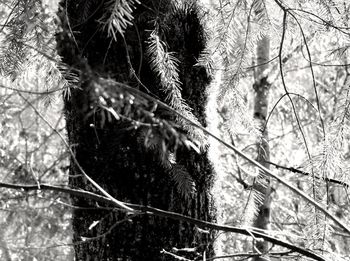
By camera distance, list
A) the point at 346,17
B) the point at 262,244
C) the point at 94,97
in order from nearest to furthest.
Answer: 1. the point at 94,97
2. the point at 346,17
3. the point at 262,244

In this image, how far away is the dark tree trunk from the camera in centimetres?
192

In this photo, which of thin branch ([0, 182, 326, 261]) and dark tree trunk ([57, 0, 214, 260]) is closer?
thin branch ([0, 182, 326, 261])

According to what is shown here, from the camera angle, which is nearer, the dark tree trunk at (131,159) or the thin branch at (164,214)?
the thin branch at (164,214)

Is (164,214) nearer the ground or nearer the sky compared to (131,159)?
nearer the ground

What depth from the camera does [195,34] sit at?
213 centimetres

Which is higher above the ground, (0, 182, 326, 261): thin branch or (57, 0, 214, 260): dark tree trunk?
(57, 0, 214, 260): dark tree trunk

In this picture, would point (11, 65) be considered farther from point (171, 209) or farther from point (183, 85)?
point (171, 209)

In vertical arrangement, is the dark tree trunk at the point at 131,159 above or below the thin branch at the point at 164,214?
above

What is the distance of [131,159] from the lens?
1.95m

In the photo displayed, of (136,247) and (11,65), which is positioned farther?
(11,65)

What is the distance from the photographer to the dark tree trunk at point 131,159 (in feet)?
6.30

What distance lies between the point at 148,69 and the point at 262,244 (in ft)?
8.39

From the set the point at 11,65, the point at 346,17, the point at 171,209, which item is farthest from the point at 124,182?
the point at 346,17

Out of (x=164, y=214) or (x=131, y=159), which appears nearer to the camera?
(x=164, y=214)
